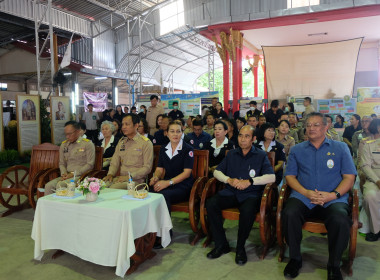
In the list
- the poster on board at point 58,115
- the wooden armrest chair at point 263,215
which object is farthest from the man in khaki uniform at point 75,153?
the poster on board at point 58,115

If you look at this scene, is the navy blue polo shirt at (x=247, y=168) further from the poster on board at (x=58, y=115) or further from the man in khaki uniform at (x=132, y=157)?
the poster on board at (x=58, y=115)

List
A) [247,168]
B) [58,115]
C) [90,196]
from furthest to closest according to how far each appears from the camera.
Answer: [58,115]
[247,168]
[90,196]

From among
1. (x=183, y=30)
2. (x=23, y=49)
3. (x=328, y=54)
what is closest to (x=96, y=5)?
(x=23, y=49)

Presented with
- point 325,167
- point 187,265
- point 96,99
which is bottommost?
point 187,265

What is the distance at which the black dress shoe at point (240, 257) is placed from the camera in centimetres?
274

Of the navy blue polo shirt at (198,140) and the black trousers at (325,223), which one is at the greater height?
the navy blue polo shirt at (198,140)

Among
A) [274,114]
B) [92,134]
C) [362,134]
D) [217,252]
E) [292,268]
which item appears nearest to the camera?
[292,268]

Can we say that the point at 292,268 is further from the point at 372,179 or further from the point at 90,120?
the point at 90,120

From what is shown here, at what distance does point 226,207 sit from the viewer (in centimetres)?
298

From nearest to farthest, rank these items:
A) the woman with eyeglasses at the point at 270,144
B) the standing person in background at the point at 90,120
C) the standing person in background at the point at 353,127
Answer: the woman with eyeglasses at the point at 270,144, the standing person in background at the point at 353,127, the standing person in background at the point at 90,120

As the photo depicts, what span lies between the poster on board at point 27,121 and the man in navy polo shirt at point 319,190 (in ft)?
22.3

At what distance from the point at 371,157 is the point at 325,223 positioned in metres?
1.33

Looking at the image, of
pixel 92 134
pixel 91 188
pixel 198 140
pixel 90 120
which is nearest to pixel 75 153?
pixel 91 188

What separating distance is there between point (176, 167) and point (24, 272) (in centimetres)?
165
